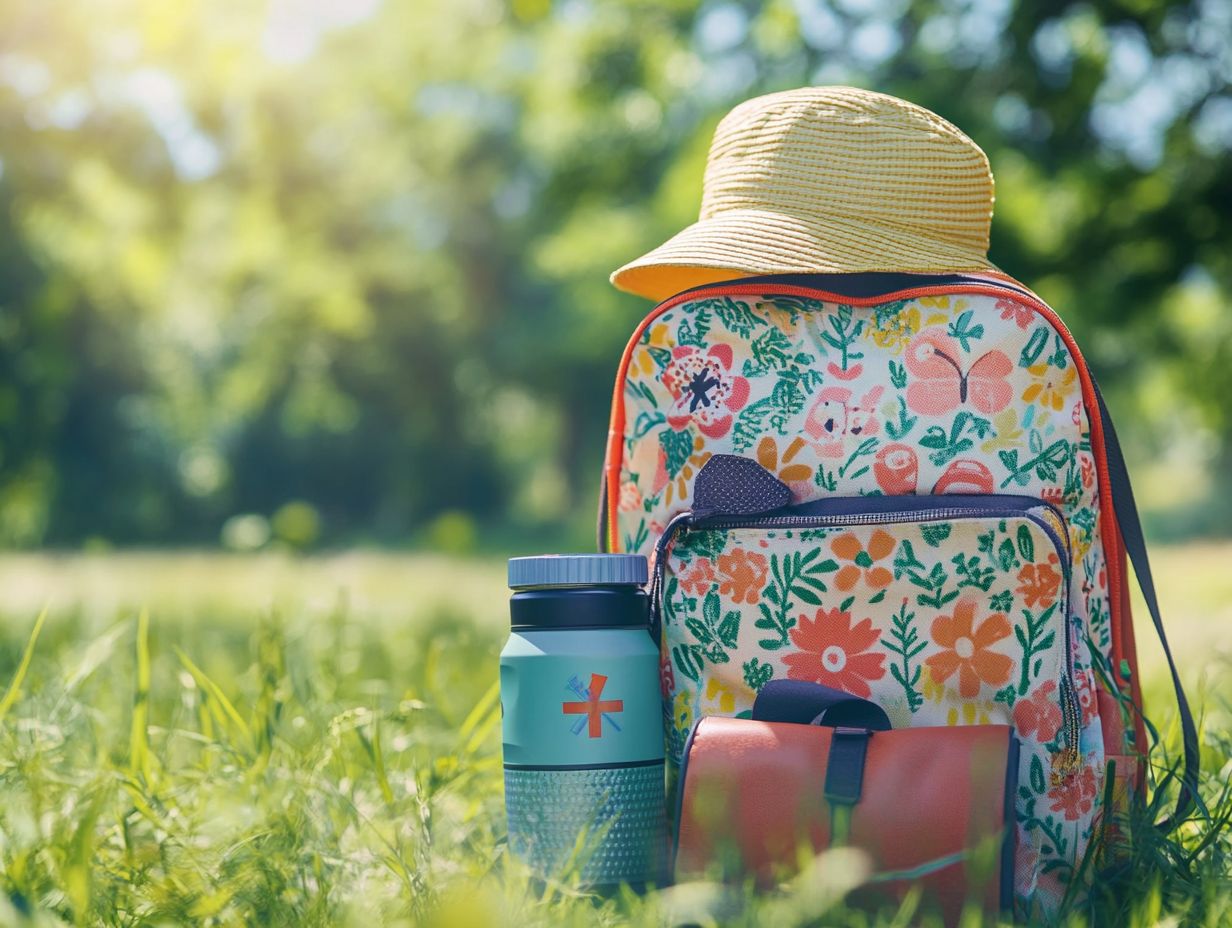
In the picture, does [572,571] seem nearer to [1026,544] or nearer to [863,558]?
[863,558]

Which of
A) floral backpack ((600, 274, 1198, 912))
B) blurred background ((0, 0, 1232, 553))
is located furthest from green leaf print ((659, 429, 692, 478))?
blurred background ((0, 0, 1232, 553))

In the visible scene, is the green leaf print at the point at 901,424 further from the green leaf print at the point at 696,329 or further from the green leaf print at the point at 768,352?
the green leaf print at the point at 696,329

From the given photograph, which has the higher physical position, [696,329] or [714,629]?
[696,329]

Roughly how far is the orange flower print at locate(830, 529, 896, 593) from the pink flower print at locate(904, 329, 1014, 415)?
0.63 feet

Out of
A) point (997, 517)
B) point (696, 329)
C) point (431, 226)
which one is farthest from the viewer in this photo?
point (431, 226)

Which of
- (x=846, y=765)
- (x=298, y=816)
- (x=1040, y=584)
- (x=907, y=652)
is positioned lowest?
(x=298, y=816)

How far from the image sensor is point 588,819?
164 cm

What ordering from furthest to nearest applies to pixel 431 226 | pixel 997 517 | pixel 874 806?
pixel 431 226
pixel 997 517
pixel 874 806

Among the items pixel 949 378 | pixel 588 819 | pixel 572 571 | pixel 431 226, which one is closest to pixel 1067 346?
pixel 949 378

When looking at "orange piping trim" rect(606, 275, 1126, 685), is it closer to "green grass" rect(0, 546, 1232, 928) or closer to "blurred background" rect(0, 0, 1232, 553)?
"green grass" rect(0, 546, 1232, 928)

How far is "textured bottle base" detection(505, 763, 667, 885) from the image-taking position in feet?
5.42

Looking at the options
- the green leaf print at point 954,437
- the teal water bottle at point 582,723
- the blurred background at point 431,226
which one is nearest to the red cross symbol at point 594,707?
the teal water bottle at point 582,723

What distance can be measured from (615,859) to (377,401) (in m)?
21.6

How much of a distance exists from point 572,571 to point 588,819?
1.07 feet
